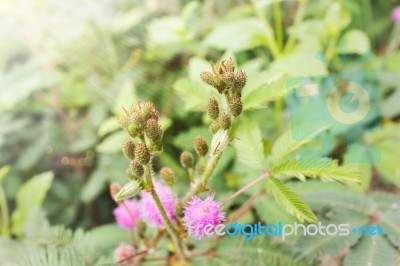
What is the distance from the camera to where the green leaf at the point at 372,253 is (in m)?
0.84

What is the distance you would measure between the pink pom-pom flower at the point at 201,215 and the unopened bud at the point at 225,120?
0.50ft

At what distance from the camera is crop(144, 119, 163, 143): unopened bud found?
729 millimetres

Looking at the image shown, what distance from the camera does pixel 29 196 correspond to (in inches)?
54.8

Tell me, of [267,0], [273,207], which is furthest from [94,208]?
[267,0]

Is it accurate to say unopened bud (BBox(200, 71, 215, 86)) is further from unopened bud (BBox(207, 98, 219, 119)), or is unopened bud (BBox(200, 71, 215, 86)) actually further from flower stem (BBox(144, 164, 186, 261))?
flower stem (BBox(144, 164, 186, 261))

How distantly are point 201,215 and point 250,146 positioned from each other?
219 mm

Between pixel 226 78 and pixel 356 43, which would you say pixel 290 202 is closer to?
pixel 226 78

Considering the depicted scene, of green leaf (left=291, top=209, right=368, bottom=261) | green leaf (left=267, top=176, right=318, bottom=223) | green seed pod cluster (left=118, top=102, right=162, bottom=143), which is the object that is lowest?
green leaf (left=291, top=209, right=368, bottom=261)

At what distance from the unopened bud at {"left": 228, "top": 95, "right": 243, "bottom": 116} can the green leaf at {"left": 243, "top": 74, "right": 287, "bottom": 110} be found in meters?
0.16

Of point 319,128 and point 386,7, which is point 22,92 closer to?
point 319,128

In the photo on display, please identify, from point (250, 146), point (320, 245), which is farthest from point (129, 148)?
point (320, 245)

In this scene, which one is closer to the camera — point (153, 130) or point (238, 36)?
point (153, 130)

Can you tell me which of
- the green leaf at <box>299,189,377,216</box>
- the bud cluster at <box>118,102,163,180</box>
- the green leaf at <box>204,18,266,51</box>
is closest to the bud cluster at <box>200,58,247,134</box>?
the bud cluster at <box>118,102,163,180</box>

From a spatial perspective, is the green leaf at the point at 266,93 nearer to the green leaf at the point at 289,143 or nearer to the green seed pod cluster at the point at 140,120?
the green leaf at the point at 289,143
